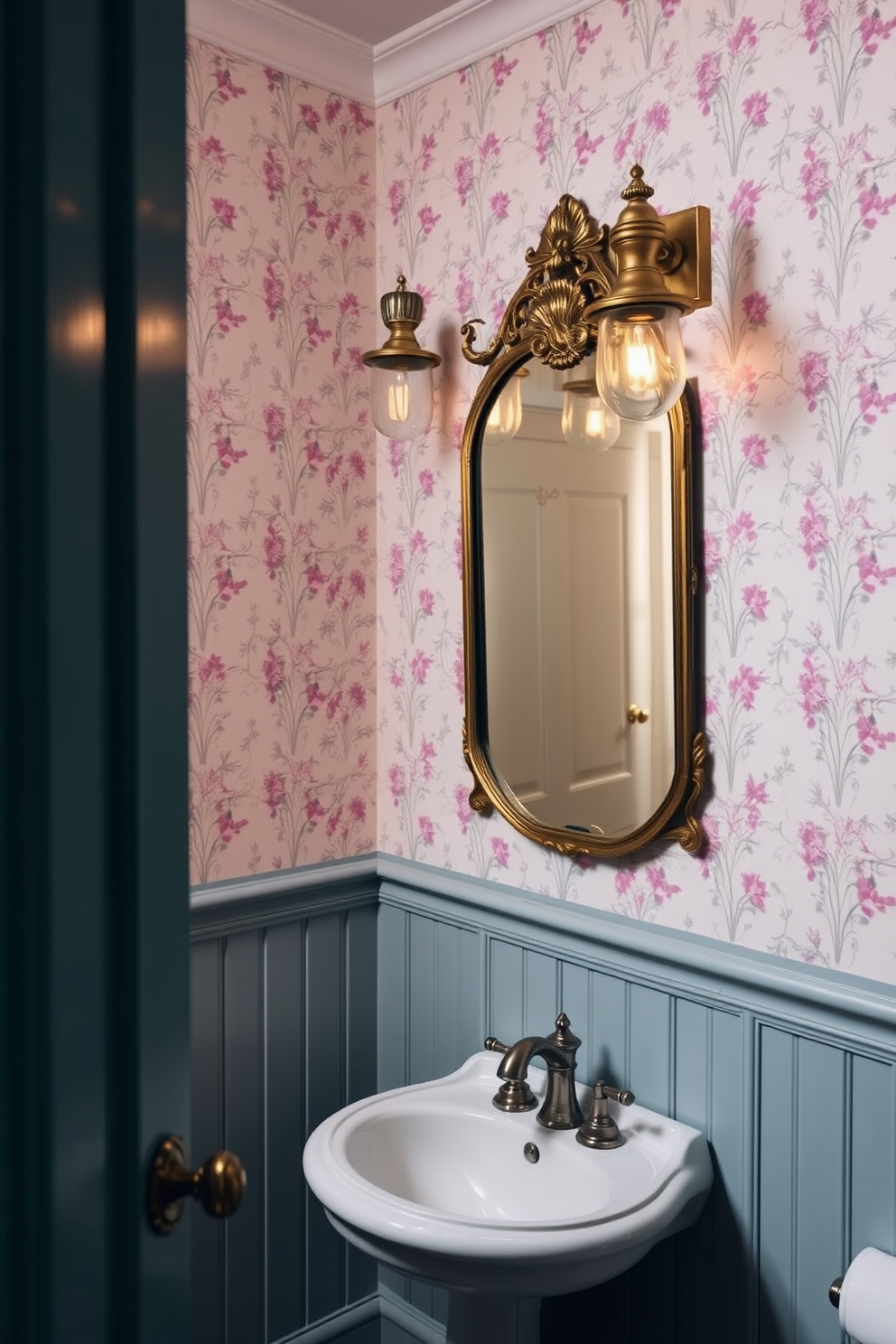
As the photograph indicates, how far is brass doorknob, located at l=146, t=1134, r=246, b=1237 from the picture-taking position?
0.74 m

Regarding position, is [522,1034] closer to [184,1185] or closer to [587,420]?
[587,420]

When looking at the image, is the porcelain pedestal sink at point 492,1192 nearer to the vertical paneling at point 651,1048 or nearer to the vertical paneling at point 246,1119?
the vertical paneling at point 651,1048

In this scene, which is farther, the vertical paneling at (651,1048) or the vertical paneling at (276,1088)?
the vertical paneling at (276,1088)

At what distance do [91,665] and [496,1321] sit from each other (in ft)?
4.32

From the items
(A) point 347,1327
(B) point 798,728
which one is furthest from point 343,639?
(A) point 347,1327

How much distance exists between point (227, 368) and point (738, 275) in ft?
2.85

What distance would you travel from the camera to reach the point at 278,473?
2023mm

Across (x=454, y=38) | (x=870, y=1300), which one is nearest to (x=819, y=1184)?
(x=870, y=1300)

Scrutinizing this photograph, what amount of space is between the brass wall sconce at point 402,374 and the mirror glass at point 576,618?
0.45 ft

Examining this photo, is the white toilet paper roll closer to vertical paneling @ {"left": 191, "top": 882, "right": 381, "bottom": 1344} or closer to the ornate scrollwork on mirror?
the ornate scrollwork on mirror

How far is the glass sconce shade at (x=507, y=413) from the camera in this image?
1.87 m

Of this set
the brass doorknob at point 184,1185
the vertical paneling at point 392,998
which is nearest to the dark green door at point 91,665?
the brass doorknob at point 184,1185

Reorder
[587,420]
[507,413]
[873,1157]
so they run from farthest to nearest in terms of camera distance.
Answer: [507,413]
[587,420]
[873,1157]

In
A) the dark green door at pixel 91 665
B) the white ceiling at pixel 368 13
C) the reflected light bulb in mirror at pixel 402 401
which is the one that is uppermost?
the white ceiling at pixel 368 13
